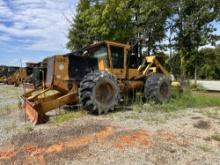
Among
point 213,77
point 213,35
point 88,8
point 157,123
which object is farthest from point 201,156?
point 213,77

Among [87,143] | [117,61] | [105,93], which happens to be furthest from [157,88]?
[87,143]

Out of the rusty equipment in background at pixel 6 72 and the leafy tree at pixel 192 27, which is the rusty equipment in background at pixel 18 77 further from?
the leafy tree at pixel 192 27

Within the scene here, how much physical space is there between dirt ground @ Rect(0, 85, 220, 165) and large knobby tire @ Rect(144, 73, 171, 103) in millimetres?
2875

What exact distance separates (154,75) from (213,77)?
40752 millimetres

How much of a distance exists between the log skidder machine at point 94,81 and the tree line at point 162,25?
35.3ft

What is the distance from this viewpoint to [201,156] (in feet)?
20.0

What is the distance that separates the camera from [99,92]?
34.6ft

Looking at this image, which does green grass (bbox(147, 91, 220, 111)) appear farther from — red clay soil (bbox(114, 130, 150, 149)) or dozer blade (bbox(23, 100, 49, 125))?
red clay soil (bbox(114, 130, 150, 149))

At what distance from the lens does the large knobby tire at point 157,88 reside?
1279 centimetres

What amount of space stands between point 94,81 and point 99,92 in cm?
54

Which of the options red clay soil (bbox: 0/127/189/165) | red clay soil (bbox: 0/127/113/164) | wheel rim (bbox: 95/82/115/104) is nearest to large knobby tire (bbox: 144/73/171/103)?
wheel rim (bbox: 95/82/115/104)

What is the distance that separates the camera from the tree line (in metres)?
23.9

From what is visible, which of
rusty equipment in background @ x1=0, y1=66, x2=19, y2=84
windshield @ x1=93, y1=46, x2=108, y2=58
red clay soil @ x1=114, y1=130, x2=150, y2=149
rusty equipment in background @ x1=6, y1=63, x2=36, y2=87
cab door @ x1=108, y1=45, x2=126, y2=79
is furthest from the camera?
rusty equipment in background @ x1=0, y1=66, x2=19, y2=84

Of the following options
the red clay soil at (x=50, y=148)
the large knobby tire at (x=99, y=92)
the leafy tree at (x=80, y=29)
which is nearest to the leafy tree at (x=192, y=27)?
the leafy tree at (x=80, y=29)
